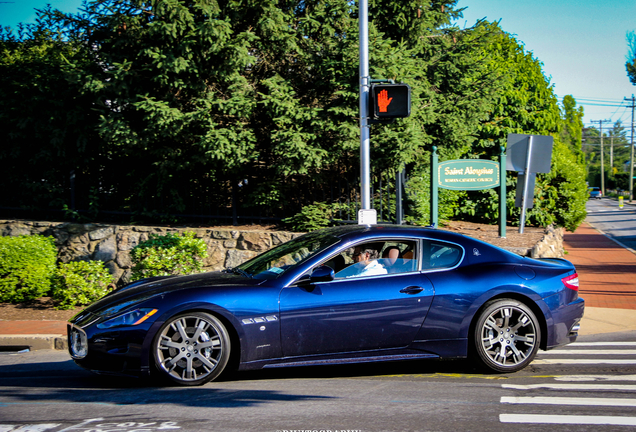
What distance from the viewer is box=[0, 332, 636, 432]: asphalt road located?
3.84 meters

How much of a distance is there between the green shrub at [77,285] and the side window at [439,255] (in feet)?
18.7

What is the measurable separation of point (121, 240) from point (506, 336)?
782 cm

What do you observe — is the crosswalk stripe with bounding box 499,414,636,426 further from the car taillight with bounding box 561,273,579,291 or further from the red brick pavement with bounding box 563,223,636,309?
the red brick pavement with bounding box 563,223,636,309

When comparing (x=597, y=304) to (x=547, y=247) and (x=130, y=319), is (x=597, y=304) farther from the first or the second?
(x=130, y=319)

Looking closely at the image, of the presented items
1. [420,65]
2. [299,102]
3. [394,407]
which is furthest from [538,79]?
[394,407]

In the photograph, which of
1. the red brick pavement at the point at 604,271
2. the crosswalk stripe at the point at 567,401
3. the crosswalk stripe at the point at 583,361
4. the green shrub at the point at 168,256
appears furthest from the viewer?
the red brick pavement at the point at 604,271

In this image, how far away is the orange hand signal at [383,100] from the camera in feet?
25.0

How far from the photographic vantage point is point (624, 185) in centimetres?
9394

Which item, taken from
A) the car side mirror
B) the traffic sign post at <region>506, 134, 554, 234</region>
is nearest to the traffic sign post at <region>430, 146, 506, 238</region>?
the traffic sign post at <region>506, 134, 554, 234</region>

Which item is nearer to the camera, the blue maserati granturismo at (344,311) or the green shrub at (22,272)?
the blue maserati granturismo at (344,311)

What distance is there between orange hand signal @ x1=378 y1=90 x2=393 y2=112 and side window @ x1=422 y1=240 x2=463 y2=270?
2928 millimetres

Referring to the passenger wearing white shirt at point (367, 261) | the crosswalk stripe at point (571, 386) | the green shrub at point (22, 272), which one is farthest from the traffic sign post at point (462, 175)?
the green shrub at point (22, 272)

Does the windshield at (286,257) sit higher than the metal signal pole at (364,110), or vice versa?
the metal signal pole at (364,110)

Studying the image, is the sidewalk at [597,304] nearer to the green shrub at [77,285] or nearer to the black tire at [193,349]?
the green shrub at [77,285]
